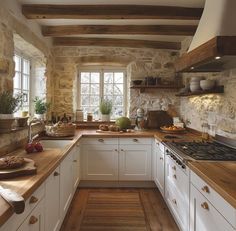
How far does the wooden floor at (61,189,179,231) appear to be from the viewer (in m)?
2.77

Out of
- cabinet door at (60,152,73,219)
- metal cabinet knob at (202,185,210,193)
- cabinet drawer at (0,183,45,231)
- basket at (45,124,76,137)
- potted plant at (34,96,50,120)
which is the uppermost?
potted plant at (34,96,50,120)

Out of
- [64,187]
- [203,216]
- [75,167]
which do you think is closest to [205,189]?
[203,216]

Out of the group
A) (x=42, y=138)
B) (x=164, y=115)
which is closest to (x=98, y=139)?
(x=42, y=138)

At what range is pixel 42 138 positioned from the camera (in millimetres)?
3516

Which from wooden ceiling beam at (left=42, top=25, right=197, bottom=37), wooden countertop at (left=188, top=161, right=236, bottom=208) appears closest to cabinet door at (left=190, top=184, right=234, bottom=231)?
wooden countertop at (left=188, top=161, right=236, bottom=208)

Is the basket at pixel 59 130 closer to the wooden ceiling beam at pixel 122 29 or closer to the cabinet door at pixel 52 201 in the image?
the cabinet door at pixel 52 201

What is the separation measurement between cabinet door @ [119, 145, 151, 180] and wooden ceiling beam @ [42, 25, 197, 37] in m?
1.75

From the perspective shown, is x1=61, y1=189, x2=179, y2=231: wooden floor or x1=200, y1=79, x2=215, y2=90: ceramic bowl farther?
x1=200, y1=79, x2=215, y2=90: ceramic bowl

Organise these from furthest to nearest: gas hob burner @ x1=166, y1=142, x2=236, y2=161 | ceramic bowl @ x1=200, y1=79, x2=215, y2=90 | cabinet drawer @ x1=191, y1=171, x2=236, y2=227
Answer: ceramic bowl @ x1=200, y1=79, x2=215, y2=90 < gas hob burner @ x1=166, y1=142, x2=236, y2=161 < cabinet drawer @ x1=191, y1=171, x2=236, y2=227

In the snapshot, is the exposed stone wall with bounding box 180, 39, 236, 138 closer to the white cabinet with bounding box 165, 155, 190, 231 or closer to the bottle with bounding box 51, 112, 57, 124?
the white cabinet with bounding box 165, 155, 190, 231

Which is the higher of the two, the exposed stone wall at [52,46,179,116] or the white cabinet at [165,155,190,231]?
the exposed stone wall at [52,46,179,116]

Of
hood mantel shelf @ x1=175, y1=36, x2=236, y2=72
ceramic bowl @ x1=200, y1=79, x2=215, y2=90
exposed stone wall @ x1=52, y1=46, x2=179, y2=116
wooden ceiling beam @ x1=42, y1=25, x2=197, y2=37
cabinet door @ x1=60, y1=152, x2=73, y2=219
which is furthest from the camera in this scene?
exposed stone wall @ x1=52, y1=46, x2=179, y2=116

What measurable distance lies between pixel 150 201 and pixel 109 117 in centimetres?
186

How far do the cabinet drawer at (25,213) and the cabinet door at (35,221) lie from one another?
1.3 inches
